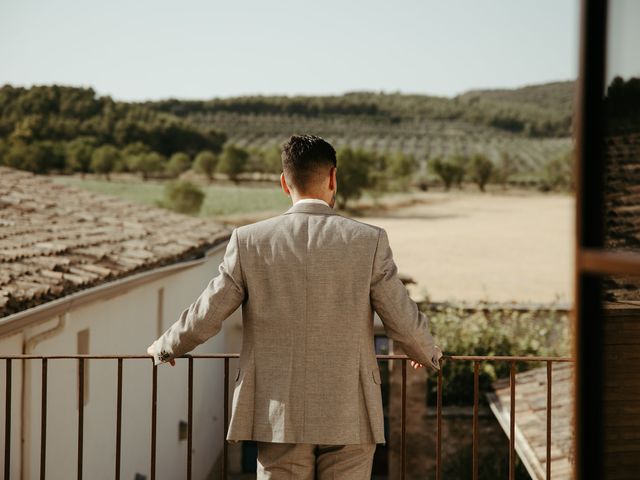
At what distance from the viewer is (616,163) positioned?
1.58m

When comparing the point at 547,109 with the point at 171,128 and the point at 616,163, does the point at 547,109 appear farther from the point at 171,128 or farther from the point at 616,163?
the point at 616,163

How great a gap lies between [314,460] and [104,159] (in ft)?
184

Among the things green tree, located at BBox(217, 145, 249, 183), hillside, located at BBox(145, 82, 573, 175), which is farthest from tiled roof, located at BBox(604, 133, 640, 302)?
hillside, located at BBox(145, 82, 573, 175)

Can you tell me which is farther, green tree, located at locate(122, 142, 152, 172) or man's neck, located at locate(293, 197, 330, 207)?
green tree, located at locate(122, 142, 152, 172)

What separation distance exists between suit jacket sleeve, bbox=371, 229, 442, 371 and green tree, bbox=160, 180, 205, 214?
150 feet

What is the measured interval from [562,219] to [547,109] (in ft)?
110

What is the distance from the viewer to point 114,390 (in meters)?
8.31

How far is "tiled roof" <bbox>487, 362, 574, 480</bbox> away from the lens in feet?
24.5

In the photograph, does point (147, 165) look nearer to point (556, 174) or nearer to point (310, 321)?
point (556, 174)

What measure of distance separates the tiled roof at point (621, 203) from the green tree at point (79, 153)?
188ft

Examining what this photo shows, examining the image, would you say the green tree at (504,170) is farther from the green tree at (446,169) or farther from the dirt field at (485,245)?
the green tree at (446,169)

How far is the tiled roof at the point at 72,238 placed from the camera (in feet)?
20.9

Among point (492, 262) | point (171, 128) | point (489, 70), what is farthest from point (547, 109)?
point (492, 262)

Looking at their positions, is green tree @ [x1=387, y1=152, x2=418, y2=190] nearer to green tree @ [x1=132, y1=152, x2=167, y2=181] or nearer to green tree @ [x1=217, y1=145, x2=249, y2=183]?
green tree @ [x1=217, y1=145, x2=249, y2=183]
